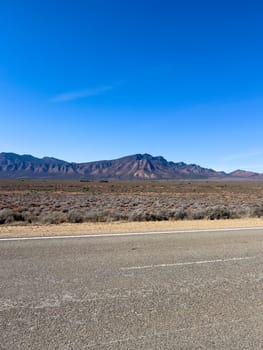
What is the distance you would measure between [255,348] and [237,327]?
42 centimetres

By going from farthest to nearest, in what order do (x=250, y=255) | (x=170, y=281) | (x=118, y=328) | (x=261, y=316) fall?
(x=250, y=255) < (x=170, y=281) < (x=261, y=316) < (x=118, y=328)

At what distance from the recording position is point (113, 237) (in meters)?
8.45

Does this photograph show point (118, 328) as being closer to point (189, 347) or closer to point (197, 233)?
point (189, 347)

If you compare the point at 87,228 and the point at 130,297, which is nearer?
the point at 130,297

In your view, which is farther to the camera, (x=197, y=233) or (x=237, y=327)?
(x=197, y=233)

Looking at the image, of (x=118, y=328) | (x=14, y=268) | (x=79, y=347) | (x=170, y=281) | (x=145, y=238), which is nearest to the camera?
(x=79, y=347)

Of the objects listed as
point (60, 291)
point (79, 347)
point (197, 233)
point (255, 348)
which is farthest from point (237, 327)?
point (197, 233)

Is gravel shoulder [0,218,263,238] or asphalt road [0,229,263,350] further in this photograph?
gravel shoulder [0,218,263,238]

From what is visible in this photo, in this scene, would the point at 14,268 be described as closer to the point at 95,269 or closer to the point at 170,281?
the point at 95,269

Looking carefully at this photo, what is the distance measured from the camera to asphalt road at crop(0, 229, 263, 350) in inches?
128

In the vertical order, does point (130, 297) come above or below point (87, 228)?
above

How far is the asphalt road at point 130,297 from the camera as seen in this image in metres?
3.26

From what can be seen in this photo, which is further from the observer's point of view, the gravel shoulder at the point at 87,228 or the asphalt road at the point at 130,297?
the gravel shoulder at the point at 87,228

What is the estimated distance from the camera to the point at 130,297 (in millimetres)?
4285
